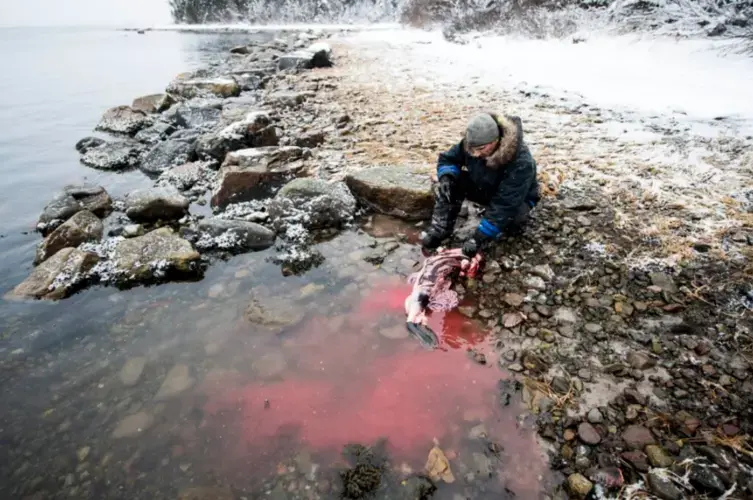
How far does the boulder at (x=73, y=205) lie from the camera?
219 inches

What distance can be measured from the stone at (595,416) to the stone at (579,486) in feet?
1.41

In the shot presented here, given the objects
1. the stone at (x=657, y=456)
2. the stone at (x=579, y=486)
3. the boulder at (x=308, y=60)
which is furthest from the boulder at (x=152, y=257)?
the boulder at (x=308, y=60)

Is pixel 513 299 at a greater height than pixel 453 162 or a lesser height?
lesser

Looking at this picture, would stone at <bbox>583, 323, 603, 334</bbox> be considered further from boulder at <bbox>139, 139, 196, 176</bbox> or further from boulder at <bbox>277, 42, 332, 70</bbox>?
boulder at <bbox>277, 42, 332, 70</bbox>

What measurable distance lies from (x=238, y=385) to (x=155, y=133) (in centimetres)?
849

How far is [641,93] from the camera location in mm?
9023

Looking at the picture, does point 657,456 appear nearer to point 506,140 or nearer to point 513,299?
point 513,299

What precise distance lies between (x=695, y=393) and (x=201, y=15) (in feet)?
256

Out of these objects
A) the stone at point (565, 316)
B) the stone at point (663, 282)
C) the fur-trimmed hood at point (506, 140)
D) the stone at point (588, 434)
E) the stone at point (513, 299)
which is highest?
the fur-trimmed hood at point (506, 140)

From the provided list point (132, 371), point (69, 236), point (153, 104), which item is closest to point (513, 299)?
point (132, 371)

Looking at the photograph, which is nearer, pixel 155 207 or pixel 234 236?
pixel 234 236

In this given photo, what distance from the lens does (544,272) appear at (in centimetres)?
417

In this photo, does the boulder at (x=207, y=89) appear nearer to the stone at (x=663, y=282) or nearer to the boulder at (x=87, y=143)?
the boulder at (x=87, y=143)

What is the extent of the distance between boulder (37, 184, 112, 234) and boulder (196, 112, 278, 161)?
1.96m
